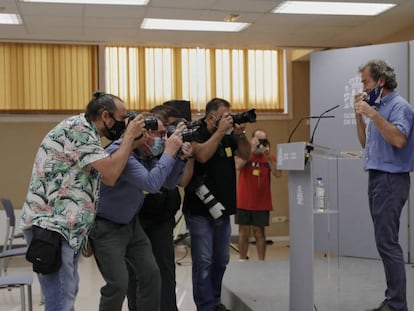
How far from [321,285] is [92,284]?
292 cm

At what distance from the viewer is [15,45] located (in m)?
7.41

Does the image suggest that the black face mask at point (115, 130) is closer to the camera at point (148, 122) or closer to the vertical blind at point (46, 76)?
the camera at point (148, 122)

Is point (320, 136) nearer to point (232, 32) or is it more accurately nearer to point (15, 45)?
point (232, 32)

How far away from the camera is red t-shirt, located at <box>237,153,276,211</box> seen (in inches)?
232

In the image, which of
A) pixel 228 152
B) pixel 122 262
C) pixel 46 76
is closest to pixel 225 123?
pixel 228 152

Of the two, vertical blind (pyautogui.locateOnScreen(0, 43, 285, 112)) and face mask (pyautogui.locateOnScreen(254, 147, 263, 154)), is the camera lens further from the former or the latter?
vertical blind (pyautogui.locateOnScreen(0, 43, 285, 112))

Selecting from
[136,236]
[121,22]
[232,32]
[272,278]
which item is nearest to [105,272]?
[136,236]

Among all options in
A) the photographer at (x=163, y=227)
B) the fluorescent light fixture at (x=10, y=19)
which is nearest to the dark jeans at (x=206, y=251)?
the photographer at (x=163, y=227)

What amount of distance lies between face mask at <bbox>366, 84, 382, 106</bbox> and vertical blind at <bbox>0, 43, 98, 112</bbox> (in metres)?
5.02

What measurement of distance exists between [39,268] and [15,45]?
18.7ft

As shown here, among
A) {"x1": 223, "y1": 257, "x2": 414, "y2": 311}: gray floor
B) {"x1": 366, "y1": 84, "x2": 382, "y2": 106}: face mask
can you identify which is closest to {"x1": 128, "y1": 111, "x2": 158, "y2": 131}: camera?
{"x1": 223, "y1": 257, "x2": 414, "y2": 311}: gray floor

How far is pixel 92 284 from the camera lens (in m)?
5.43

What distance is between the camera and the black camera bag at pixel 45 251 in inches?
91.7

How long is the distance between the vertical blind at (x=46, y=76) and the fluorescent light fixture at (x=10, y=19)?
1310mm
